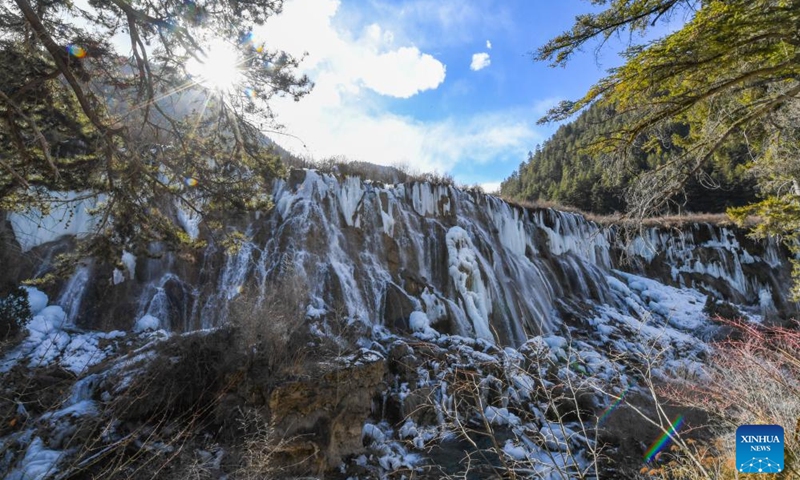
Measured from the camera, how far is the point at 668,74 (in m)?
3.64

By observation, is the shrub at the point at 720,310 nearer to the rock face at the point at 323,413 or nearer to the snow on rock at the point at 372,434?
the snow on rock at the point at 372,434

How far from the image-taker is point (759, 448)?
1774 millimetres

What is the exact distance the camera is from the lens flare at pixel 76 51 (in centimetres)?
378

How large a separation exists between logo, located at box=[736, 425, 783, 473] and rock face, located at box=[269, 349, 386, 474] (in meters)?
5.40

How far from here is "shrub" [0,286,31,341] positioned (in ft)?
22.6

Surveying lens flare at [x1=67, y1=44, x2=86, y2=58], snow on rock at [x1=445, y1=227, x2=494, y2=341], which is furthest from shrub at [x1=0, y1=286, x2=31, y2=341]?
snow on rock at [x1=445, y1=227, x2=494, y2=341]

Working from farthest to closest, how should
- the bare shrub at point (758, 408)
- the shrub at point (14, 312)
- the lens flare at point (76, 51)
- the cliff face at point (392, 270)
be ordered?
the cliff face at point (392, 270) < the shrub at point (14, 312) < the lens flare at point (76, 51) < the bare shrub at point (758, 408)

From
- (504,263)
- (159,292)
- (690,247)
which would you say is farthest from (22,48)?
(690,247)

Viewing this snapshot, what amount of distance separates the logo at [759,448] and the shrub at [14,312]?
9822 millimetres

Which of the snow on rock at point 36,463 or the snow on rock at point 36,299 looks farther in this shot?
the snow on rock at point 36,299

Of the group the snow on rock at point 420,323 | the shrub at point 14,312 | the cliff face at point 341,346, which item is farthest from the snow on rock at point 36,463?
the snow on rock at point 420,323

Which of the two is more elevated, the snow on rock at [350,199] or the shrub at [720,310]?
the snow on rock at [350,199]

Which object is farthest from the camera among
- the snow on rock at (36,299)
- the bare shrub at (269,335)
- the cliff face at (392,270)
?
the cliff face at (392,270)

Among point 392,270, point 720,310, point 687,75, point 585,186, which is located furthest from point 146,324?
point 585,186
